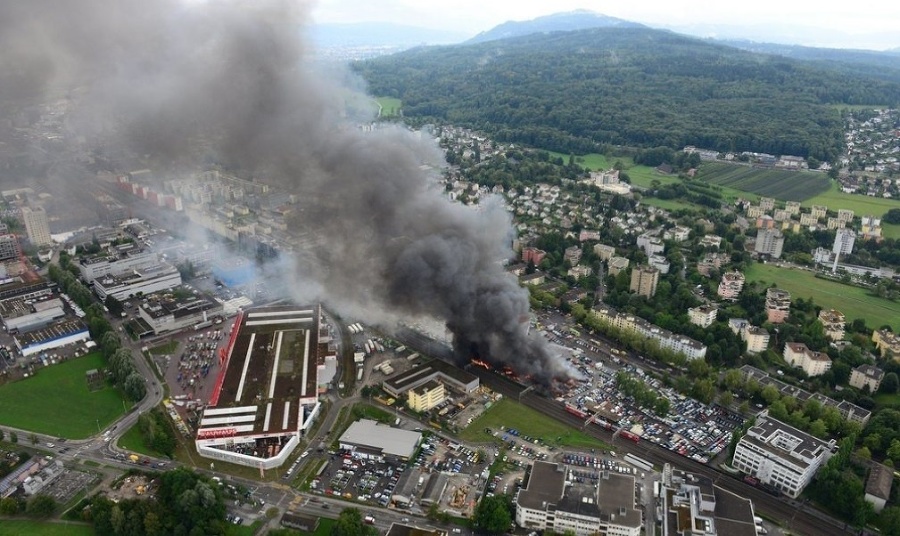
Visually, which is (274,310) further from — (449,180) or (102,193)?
(449,180)

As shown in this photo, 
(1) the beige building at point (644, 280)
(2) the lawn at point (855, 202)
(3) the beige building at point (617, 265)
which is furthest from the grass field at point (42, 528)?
(2) the lawn at point (855, 202)

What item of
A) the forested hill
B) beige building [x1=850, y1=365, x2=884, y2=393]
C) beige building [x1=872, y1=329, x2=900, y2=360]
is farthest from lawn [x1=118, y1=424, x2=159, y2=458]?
the forested hill

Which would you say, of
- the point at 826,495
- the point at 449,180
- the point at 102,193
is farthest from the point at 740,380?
the point at 102,193

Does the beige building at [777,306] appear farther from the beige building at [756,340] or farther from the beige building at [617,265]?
the beige building at [617,265]

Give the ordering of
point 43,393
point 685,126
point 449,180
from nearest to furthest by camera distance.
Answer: point 43,393 < point 449,180 < point 685,126

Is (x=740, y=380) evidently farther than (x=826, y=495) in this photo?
Yes

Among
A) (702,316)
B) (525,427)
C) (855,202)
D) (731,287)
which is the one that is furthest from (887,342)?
(855,202)
